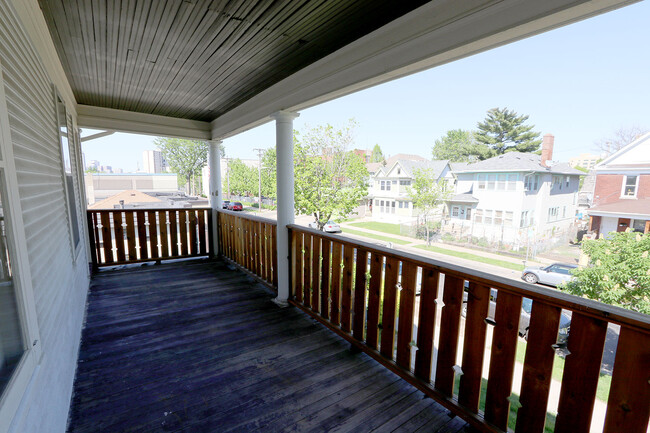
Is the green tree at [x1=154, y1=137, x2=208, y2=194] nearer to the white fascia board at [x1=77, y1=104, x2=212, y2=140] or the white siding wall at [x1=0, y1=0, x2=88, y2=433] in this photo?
the white fascia board at [x1=77, y1=104, x2=212, y2=140]

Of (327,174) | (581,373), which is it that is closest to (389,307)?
(581,373)

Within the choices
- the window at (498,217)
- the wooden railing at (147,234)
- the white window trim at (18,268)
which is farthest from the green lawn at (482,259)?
the wooden railing at (147,234)

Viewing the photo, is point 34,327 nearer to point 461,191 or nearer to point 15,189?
point 15,189

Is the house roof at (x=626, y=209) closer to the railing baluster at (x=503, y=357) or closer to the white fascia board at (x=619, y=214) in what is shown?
the white fascia board at (x=619, y=214)

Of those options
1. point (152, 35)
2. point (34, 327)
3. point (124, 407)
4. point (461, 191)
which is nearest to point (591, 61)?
point (461, 191)

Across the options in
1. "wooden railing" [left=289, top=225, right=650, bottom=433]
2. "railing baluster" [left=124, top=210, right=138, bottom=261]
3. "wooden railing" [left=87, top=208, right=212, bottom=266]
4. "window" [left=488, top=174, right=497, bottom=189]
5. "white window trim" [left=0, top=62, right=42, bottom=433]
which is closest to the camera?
"white window trim" [left=0, top=62, right=42, bottom=433]

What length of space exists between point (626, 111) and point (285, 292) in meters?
3.36

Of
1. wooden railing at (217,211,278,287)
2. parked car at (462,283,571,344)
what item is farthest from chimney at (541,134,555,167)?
wooden railing at (217,211,278,287)

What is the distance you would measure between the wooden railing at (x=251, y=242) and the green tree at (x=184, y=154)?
12.5 metres

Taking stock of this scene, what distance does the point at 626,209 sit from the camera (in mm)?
2000

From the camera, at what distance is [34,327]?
46.0 inches

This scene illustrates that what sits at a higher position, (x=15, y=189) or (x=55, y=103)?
(x=55, y=103)

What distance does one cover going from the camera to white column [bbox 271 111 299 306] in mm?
3172

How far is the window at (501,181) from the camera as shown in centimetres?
271
